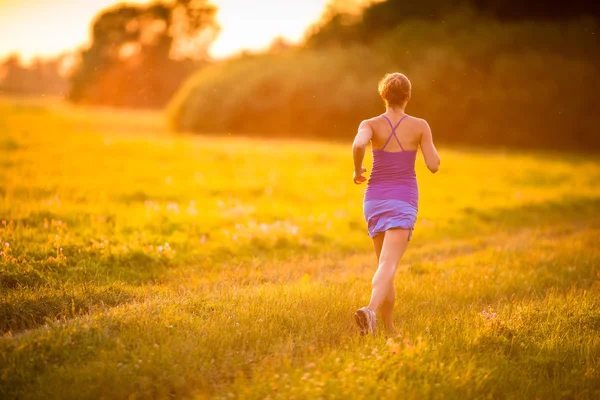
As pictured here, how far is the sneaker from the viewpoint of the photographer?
4844mm

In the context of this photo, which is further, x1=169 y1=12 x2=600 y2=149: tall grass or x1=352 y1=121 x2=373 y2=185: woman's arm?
x1=169 y1=12 x2=600 y2=149: tall grass

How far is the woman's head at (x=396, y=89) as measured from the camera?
5156mm

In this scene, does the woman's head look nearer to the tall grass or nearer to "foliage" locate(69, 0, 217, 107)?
the tall grass

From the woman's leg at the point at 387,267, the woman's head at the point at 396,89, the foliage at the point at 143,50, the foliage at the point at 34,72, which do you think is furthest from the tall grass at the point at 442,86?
the foliage at the point at 34,72

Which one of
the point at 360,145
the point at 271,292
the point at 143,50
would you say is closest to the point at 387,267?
the point at 360,145

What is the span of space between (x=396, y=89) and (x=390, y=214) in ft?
4.19

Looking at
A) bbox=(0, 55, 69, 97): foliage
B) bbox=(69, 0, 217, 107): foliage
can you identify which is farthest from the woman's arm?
bbox=(0, 55, 69, 97): foliage

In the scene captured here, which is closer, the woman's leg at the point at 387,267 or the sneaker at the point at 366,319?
the sneaker at the point at 366,319

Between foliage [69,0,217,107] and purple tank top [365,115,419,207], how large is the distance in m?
47.1

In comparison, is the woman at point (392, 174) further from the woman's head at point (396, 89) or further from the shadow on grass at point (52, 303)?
the shadow on grass at point (52, 303)

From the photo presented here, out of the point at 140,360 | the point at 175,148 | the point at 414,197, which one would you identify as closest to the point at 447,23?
the point at 175,148

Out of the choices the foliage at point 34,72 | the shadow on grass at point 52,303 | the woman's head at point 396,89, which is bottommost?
the shadow on grass at point 52,303

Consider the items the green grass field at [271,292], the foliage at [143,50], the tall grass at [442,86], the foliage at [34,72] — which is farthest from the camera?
the foliage at [34,72]

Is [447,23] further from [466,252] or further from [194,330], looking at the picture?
[194,330]
